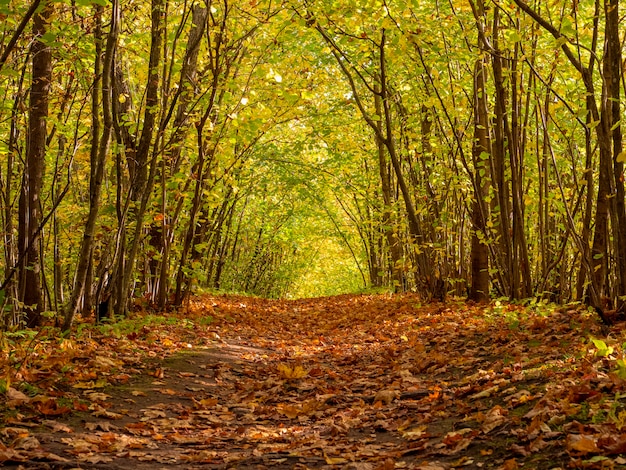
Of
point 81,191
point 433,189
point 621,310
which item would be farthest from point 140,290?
point 621,310

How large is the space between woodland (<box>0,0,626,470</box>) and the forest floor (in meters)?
0.02

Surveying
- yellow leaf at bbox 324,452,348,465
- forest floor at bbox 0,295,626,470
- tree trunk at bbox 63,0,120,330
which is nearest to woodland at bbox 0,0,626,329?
tree trunk at bbox 63,0,120,330

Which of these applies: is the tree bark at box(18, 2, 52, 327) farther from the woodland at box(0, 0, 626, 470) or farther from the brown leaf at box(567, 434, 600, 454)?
the brown leaf at box(567, 434, 600, 454)

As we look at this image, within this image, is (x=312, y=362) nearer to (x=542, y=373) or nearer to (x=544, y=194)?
(x=542, y=373)

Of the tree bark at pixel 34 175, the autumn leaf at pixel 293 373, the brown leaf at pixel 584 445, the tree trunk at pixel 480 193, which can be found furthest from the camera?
the tree trunk at pixel 480 193

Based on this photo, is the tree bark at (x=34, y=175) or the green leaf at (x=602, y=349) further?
the tree bark at (x=34, y=175)

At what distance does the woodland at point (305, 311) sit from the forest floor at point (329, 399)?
0.02 metres

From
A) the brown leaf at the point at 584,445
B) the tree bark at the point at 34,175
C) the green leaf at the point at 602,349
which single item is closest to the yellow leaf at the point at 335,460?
the brown leaf at the point at 584,445

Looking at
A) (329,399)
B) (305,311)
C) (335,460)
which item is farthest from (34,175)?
(305,311)

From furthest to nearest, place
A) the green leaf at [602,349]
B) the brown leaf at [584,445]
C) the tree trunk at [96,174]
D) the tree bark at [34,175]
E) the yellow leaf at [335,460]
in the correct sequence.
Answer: the tree bark at [34,175]
the tree trunk at [96,174]
the green leaf at [602,349]
the yellow leaf at [335,460]
the brown leaf at [584,445]

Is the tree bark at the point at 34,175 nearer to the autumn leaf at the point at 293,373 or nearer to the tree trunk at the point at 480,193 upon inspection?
the autumn leaf at the point at 293,373

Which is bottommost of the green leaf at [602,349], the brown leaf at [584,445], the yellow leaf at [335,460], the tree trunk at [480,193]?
the yellow leaf at [335,460]

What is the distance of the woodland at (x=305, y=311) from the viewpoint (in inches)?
149

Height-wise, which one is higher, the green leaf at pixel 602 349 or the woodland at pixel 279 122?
the woodland at pixel 279 122
